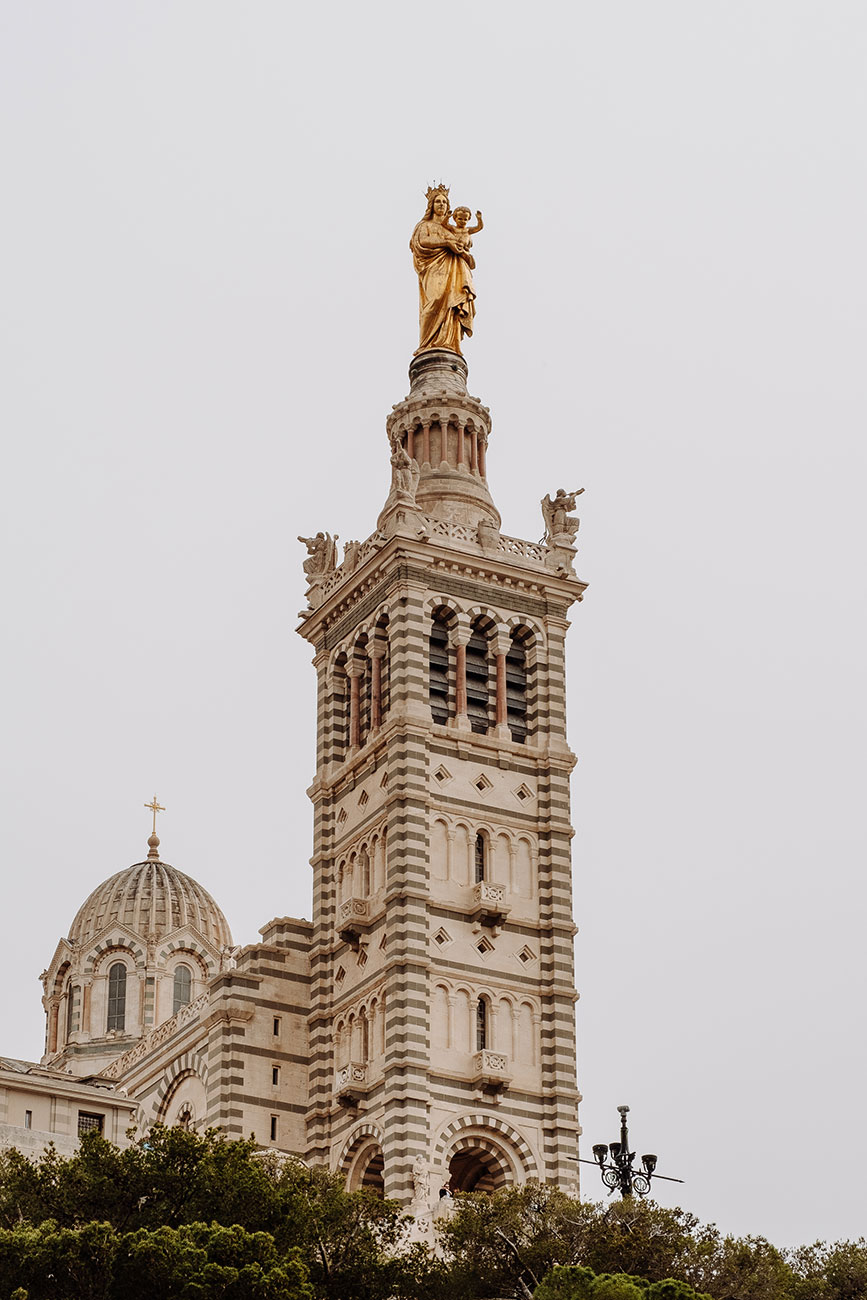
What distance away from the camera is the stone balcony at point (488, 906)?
66938 millimetres

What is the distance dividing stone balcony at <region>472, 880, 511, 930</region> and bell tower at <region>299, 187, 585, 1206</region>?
8 centimetres

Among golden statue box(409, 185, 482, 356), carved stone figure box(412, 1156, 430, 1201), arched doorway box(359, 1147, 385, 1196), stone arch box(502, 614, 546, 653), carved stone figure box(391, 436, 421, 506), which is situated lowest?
carved stone figure box(412, 1156, 430, 1201)

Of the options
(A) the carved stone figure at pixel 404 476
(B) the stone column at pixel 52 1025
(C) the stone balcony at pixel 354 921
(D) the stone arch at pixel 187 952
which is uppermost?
(A) the carved stone figure at pixel 404 476

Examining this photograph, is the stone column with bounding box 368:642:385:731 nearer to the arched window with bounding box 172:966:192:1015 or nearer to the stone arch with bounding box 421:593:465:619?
the stone arch with bounding box 421:593:465:619

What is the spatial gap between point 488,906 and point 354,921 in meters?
3.55

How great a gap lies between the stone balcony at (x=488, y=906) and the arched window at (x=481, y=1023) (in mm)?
2014

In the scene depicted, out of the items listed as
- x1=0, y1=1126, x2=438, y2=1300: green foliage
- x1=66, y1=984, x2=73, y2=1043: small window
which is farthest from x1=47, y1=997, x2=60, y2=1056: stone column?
x1=0, y1=1126, x2=438, y2=1300: green foliage

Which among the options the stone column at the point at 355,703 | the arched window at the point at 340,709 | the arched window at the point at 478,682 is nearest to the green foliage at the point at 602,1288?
the arched window at the point at 478,682

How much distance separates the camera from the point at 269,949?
69.6m

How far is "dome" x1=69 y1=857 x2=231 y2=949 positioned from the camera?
8838cm

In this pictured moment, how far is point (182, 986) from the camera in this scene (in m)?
87.6

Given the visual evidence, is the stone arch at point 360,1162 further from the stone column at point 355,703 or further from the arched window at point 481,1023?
the stone column at point 355,703

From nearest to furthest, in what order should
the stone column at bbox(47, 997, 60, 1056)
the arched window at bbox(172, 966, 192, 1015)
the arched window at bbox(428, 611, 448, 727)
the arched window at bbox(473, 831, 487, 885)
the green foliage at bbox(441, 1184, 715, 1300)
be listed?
the green foliage at bbox(441, 1184, 715, 1300)
the arched window at bbox(473, 831, 487, 885)
the arched window at bbox(428, 611, 448, 727)
the arched window at bbox(172, 966, 192, 1015)
the stone column at bbox(47, 997, 60, 1056)

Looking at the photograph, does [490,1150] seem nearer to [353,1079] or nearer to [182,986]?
[353,1079]
